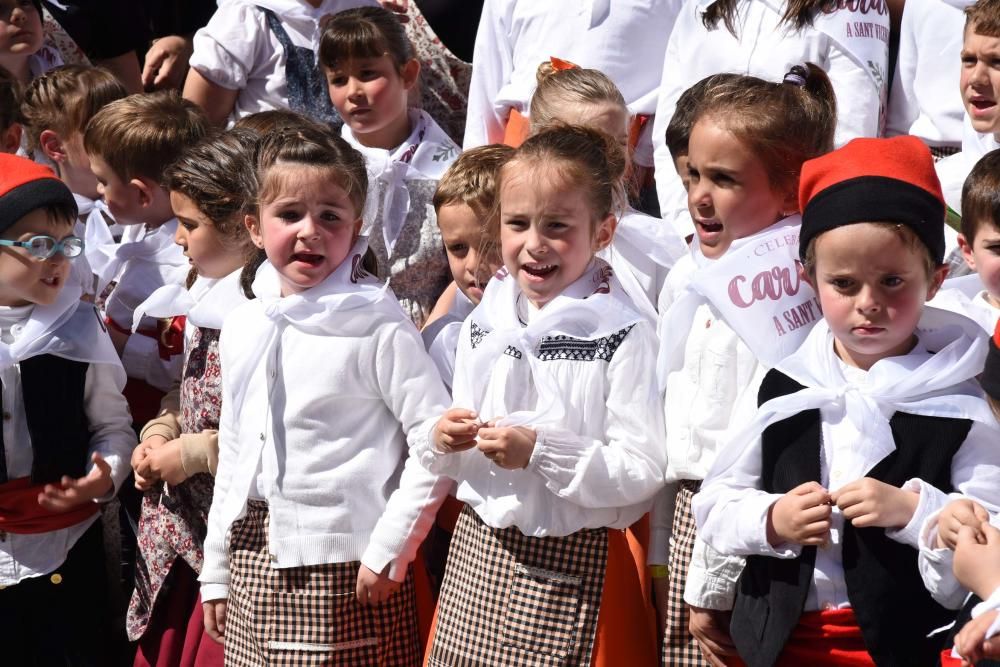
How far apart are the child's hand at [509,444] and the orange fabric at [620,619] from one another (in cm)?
33

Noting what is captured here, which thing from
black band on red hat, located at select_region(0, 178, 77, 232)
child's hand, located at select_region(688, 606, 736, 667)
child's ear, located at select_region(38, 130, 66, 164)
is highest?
child's hand, located at select_region(688, 606, 736, 667)

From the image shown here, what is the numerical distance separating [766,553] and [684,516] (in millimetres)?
448

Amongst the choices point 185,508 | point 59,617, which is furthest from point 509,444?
point 59,617

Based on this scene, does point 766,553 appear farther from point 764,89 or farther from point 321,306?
point 321,306

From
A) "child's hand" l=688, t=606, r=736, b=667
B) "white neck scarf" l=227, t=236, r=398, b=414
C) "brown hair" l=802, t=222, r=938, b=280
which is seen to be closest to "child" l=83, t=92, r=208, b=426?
"white neck scarf" l=227, t=236, r=398, b=414

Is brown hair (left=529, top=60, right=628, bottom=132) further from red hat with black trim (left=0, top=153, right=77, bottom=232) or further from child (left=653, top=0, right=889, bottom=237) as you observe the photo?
red hat with black trim (left=0, top=153, right=77, bottom=232)

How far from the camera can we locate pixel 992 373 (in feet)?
8.98

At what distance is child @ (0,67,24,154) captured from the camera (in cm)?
532

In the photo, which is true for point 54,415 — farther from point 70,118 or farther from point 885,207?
point 885,207

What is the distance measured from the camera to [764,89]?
3.33 metres

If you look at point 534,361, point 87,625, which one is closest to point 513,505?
point 534,361

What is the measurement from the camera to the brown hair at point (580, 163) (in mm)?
3400

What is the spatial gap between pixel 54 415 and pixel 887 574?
262cm

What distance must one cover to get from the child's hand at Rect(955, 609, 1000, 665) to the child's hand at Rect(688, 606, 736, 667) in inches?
26.6
